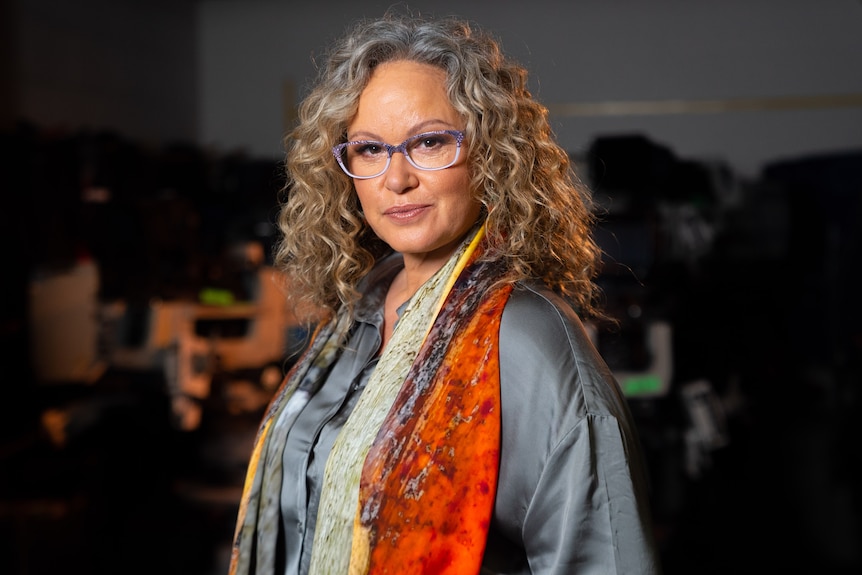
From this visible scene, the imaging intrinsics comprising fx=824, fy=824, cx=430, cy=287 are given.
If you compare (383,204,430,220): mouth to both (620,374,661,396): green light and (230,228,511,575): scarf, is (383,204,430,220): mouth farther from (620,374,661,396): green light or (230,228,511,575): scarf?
(620,374,661,396): green light

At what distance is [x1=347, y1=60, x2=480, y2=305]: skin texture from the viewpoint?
3.80 ft

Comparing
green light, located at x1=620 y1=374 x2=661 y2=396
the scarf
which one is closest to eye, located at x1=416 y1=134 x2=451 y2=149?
the scarf

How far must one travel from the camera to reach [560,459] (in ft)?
3.22

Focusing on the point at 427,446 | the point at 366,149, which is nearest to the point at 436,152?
the point at 366,149

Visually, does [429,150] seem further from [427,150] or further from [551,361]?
[551,361]

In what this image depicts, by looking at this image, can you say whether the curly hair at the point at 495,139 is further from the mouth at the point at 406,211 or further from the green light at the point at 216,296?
the green light at the point at 216,296

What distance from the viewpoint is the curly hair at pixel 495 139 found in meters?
1.16

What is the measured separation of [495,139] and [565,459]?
0.46 metres

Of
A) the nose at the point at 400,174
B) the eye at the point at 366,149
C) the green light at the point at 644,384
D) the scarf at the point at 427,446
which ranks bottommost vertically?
the green light at the point at 644,384

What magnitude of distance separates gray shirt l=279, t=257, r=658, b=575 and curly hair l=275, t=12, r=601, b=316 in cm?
12

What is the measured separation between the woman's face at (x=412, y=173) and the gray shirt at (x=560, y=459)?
0.17 metres

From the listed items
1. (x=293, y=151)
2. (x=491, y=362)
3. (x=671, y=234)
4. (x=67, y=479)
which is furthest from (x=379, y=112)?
(x=67, y=479)

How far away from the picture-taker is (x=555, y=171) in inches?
47.9

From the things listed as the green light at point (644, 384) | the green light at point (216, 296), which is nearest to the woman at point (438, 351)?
the green light at point (644, 384)
